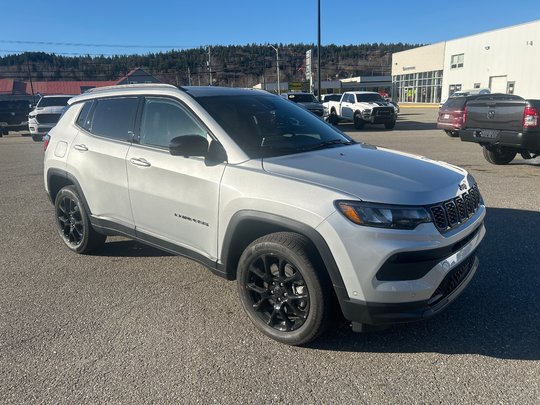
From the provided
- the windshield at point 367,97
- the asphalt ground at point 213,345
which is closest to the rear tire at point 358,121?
the windshield at point 367,97

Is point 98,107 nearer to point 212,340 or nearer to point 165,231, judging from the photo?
point 165,231

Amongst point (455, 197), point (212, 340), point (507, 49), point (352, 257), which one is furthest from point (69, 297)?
point (507, 49)

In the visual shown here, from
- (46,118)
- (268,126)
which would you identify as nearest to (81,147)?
(268,126)

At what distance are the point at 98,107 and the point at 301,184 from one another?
2.86 meters

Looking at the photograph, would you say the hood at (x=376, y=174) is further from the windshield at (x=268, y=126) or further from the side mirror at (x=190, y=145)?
the side mirror at (x=190, y=145)

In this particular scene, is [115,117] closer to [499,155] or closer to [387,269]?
[387,269]

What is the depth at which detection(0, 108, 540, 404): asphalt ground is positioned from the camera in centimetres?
264

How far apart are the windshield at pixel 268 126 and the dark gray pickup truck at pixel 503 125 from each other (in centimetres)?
Result: 612

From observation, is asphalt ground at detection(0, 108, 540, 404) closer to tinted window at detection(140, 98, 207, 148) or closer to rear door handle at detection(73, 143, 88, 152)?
rear door handle at detection(73, 143, 88, 152)

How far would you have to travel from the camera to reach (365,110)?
861 inches

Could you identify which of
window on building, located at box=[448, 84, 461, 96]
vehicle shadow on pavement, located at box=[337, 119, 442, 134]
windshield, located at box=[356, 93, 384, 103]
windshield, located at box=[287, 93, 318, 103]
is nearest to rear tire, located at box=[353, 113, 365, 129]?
vehicle shadow on pavement, located at box=[337, 119, 442, 134]

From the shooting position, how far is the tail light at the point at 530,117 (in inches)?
334

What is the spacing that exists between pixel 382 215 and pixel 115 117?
300 centimetres

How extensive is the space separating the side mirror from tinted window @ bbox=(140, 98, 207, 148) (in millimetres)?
227
